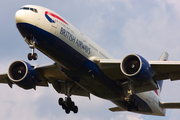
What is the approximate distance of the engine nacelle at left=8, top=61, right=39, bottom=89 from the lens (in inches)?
1110

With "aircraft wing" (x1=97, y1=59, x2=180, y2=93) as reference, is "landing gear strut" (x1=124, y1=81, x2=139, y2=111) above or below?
below

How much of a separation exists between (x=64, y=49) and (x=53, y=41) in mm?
1157

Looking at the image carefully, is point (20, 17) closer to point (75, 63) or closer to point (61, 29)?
point (61, 29)

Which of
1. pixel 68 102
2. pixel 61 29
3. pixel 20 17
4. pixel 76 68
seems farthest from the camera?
pixel 68 102

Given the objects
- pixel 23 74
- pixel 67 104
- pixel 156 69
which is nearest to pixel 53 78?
pixel 67 104

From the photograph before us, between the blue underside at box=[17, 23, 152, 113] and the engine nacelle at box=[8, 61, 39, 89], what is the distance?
4123 millimetres

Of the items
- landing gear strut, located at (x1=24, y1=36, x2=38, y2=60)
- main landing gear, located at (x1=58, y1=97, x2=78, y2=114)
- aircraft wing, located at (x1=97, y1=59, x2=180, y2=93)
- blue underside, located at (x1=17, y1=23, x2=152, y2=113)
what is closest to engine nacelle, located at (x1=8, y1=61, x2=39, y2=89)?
main landing gear, located at (x1=58, y1=97, x2=78, y2=114)

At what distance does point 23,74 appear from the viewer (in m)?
28.7

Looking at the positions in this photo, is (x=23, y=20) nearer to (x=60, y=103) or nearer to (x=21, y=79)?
(x=21, y=79)

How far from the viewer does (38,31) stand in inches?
888

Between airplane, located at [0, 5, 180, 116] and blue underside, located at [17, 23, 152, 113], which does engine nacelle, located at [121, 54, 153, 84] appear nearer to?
airplane, located at [0, 5, 180, 116]

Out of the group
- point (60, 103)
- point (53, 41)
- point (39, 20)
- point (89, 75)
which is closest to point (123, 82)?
point (89, 75)

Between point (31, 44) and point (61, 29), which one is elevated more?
point (61, 29)

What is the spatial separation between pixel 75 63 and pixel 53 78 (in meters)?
6.13
